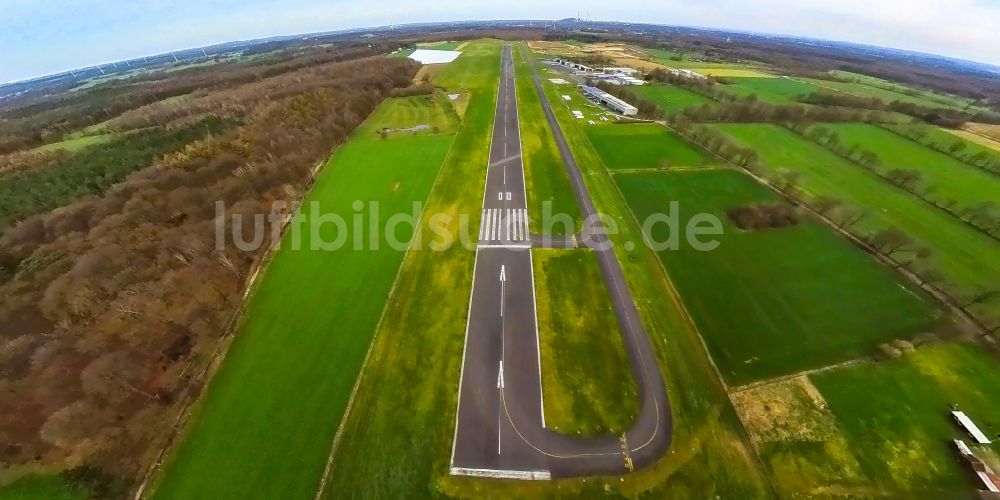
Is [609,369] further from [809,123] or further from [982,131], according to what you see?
[982,131]

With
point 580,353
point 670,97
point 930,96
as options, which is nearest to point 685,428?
point 580,353

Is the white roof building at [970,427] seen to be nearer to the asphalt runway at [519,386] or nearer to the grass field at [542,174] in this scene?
the asphalt runway at [519,386]

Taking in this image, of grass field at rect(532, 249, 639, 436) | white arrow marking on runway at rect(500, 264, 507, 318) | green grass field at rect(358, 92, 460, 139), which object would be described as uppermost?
green grass field at rect(358, 92, 460, 139)

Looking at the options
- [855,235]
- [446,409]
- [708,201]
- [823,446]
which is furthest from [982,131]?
[446,409]

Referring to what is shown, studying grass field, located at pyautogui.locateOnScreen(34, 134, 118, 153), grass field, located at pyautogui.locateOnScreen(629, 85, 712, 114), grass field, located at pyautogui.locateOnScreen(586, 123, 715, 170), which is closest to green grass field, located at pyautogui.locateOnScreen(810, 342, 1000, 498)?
grass field, located at pyautogui.locateOnScreen(586, 123, 715, 170)

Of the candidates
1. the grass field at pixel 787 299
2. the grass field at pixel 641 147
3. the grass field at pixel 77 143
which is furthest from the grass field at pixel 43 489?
the grass field at pixel 77 143

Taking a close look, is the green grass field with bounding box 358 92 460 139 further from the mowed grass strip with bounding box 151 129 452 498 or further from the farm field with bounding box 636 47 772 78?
the farm field with bounding box 636 47 772 78
